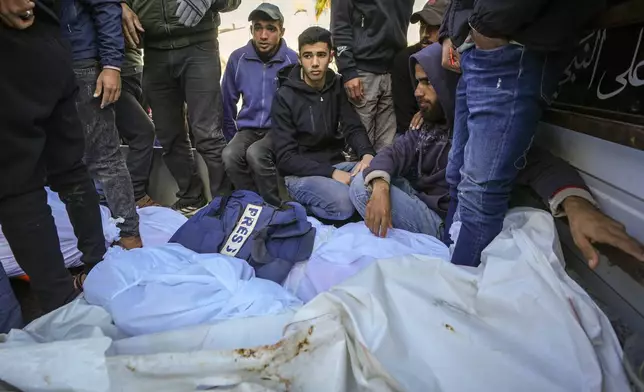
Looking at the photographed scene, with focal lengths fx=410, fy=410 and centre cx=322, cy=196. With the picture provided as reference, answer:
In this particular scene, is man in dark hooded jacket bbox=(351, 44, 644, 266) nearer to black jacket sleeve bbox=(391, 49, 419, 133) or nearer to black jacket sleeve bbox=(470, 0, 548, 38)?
black jacket sleeve bbox=(391, 49, 419, 133)

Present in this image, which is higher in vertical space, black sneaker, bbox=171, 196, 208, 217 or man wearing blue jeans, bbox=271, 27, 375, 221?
man wearing blue jeans, bbox=271, 27, 375, 221

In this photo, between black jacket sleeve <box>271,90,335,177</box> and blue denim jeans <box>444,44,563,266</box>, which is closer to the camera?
blue denim jeans <box>444,44,563,266</box>

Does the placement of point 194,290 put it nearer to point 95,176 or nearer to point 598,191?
point 95,176

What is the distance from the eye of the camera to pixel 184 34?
6.61ft

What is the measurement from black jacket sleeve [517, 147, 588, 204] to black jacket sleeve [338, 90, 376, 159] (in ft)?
3.40

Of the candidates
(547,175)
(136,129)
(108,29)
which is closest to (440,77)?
(547,175)

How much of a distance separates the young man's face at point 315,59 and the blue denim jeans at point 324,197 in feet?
1.84

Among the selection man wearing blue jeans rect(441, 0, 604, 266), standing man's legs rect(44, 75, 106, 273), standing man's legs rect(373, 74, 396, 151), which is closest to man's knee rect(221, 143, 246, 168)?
standing man's legs rect(373, 74, 396, 151)

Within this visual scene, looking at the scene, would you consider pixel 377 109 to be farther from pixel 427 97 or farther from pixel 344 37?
pixel 427 97

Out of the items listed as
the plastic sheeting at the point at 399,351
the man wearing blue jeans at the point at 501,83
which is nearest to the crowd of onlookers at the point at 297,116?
the man wearing blue jeans at the point at 501,83

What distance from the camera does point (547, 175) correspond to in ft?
3.56

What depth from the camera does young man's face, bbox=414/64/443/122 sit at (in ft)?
5.36

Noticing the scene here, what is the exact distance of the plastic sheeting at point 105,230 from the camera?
5.23ft

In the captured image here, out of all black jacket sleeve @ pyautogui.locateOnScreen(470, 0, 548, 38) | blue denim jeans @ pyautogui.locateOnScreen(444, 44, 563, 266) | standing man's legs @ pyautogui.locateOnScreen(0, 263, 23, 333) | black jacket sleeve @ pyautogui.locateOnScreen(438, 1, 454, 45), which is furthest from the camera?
black jacket sleeve @ pyautogui.locateOnScreen(438, 1, 454, 45)
